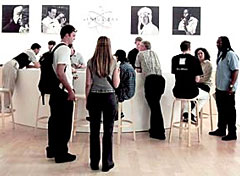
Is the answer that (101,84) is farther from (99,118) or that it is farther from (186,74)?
(186,74)

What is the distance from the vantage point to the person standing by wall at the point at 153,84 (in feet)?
17.4

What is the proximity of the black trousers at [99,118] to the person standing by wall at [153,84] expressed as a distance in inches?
68.1

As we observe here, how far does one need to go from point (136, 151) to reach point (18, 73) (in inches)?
107

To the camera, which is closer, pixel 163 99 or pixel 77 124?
pixel 77 124

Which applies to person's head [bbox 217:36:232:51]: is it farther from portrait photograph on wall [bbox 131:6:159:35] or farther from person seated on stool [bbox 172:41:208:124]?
portrait photograph on wall [bbox 131:6:159:35]

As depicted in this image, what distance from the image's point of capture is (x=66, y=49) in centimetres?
376

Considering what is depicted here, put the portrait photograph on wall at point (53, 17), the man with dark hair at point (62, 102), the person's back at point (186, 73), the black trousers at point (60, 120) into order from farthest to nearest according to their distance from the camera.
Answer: the portrait photograph on wall at point (53, 17) → the person's back at point (186, 73) → the black trousers at point (60, 120) → the man with dark hair at point (62, 102)

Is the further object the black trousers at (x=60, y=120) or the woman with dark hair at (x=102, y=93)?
the black trousers at (x=60, y=120)

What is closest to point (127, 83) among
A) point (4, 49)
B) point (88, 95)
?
point (88, 95)

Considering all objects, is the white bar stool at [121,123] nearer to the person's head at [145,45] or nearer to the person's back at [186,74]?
the person's back at [186,74]

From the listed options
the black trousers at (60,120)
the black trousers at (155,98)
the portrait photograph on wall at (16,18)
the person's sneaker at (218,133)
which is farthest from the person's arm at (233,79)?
the portrait photograph on wall at (16,18)

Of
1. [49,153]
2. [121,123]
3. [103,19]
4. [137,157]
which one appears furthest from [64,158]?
[103,19]

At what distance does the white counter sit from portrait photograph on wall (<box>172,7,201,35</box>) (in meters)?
2.34

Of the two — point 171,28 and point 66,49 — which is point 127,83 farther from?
point 171,28
